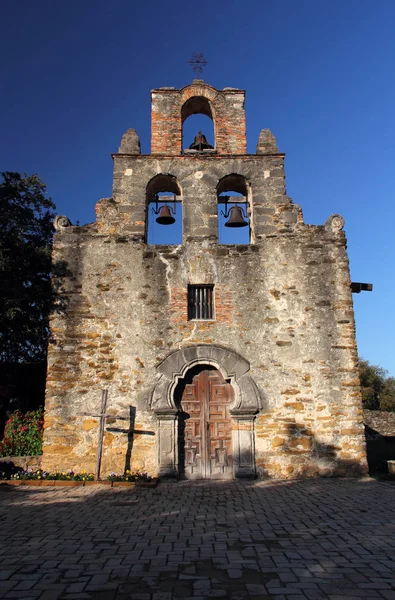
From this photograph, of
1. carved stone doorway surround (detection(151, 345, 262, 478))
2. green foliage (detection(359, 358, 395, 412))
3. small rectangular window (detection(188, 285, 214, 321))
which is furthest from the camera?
green foliage (detection(359, 358, 395, 412))

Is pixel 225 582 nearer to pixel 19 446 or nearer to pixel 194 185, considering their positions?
pixel 19 446

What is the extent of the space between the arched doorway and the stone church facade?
0.02 metres

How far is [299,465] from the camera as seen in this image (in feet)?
30.3

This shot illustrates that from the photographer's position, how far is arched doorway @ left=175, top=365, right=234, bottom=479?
9.32 m

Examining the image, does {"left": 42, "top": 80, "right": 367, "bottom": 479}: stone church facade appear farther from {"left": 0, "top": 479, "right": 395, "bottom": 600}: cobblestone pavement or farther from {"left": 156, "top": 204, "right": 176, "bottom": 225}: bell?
{"left": 0, "top": 479, "right": 395, "bottom": 600}: cobblestone pavement

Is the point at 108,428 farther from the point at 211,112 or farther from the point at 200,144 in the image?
the point at 211,112

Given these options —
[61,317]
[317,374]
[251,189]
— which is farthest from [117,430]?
[251,189]

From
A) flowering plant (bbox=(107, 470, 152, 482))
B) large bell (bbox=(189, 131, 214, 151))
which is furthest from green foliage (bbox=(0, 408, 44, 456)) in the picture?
large bell (bbox=(189, 131, 214, 151))

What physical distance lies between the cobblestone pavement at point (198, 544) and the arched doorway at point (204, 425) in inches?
56.1

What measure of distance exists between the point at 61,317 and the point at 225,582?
7.33 m

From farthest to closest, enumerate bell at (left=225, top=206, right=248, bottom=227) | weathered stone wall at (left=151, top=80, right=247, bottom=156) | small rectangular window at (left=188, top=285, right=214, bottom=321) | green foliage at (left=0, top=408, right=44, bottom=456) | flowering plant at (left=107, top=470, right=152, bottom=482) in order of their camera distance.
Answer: weathered stone wall at (left=151, top=80, right=247, bottom=156)
bell at (left=225, top=206, right=248, bottom=227)
green foliage at (left=0, top=408, right=44, bottom=456)
small rectangular window at (left=188, top=285, right=214, bottom=321)
flowering plant at (left=107, top=470, right=152, bottom=482)

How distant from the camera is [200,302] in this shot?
10.4m

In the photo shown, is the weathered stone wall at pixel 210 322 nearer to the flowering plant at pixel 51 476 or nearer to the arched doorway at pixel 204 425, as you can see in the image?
the flowering plant at pixel 51 476

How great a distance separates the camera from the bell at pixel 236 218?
11094 mm
